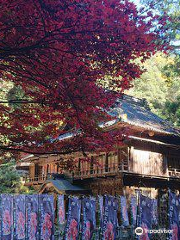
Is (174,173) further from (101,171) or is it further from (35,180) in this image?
(35,180)

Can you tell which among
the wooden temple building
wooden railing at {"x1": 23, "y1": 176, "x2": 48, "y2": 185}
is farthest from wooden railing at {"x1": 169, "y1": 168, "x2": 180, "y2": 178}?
wooden railing at {"x1": 23, "y1": 176, "x2": 48, "y2": 185}

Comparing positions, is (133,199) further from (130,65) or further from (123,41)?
(123,41)

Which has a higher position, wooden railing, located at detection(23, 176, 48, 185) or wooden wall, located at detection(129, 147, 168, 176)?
wooden wall, located at detection(129, 147, 168, 176)

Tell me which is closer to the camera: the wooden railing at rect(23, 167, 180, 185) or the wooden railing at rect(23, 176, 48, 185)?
the wooden railing at rect(23, 167, 180, 185)

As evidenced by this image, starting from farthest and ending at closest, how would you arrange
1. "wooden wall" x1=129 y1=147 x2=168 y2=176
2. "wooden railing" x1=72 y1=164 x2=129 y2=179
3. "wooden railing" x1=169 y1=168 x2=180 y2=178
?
"wooden railing" x1=169 y1=168 x2=180 y2=178
"wooden wall" x1=129 y1=147 x2=168 y2=176
"wooden railing" x1=72 y1=164 x2=129 y2=179

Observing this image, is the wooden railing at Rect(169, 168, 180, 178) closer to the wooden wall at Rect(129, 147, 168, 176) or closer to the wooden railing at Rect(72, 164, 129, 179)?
the wooden wall at Rect(129, 147, 168, 176)

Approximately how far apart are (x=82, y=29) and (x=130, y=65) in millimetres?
1494

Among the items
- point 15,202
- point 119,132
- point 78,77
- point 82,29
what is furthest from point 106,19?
point 15,202

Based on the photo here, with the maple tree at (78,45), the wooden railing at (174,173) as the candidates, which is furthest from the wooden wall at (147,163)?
the maple tree at (78,45)

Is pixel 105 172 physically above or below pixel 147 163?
below

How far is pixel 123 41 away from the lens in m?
5.57

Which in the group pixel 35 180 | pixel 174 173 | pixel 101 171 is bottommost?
pixel 35 180

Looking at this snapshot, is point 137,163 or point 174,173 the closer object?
point 137,163

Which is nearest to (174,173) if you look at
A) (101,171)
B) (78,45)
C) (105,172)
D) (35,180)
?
(105,172)
